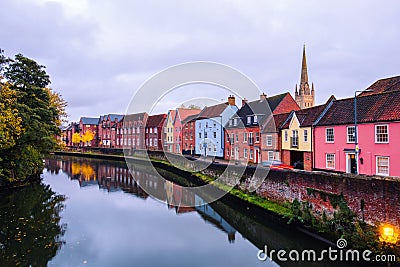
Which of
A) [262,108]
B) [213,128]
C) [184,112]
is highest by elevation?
[184,112]

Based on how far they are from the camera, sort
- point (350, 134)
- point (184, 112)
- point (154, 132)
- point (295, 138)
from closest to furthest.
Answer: point (350, 134) → point (295, 138) → point (184, 112) → point (154, 132)

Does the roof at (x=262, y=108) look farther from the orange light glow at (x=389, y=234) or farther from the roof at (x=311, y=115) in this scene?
the orange light glow at (x=389, y=234)

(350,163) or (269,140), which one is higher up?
(269,140)

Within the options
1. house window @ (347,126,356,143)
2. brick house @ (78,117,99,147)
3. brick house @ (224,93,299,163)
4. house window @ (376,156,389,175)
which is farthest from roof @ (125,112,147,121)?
house window @ (376,156,389,175)

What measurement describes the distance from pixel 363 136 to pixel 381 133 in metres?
1.14

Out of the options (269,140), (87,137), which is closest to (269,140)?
(269,140)

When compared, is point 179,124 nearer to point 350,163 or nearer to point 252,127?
point 252,127

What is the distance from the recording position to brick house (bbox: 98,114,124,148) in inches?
2800

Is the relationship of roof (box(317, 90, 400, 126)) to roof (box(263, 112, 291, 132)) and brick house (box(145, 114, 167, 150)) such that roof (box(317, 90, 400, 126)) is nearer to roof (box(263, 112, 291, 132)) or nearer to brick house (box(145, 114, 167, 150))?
roof (box(263, 112, 291, 132))

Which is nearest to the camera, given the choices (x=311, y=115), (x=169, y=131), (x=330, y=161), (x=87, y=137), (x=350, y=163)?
(x=350, y=163)

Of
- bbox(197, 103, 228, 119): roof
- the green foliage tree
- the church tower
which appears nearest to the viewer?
the green foliage tree

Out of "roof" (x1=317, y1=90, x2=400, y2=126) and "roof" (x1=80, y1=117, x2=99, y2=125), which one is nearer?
"roof" (x1=317, y1=90, x2=400, y2=126)

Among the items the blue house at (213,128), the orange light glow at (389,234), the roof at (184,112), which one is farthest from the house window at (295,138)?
the roof at (184,112)

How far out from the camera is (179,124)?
4981 centimetres
